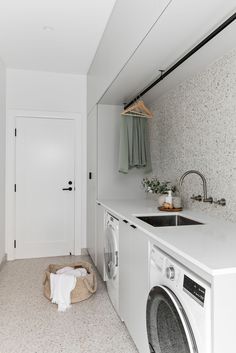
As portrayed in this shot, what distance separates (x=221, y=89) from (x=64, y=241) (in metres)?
2.95

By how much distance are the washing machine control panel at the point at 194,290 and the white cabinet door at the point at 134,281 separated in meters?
0.46

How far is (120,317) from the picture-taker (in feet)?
7.01

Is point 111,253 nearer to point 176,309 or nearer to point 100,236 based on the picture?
point 100,236

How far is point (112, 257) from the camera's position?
7.75 feet

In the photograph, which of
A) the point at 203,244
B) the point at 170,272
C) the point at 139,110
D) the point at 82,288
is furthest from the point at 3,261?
the point at 203,244

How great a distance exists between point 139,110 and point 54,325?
2121 millimetres

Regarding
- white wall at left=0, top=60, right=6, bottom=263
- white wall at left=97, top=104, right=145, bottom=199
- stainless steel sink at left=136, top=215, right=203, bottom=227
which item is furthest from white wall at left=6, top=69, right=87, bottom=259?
stainless steel sink at left=136, top=215, right=203, bottom=227

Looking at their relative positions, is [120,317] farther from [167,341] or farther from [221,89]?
[221,89]

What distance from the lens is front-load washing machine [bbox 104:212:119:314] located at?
2248 millimetres

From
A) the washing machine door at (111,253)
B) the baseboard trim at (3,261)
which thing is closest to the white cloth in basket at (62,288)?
the washing machine door at (111,253)

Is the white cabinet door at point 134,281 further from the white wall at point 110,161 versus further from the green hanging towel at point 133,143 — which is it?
the white wall at point 110,161

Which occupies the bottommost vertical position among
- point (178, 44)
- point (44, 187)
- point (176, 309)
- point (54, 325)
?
point (54, 325)

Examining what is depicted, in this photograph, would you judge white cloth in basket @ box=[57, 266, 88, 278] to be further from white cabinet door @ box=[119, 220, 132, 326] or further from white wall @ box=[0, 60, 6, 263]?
white wall @ box=[0, 60, 6, 263]

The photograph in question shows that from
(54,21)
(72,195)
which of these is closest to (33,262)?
(72,195)
